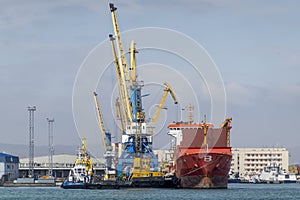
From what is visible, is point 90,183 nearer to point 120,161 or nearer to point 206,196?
point 120,161

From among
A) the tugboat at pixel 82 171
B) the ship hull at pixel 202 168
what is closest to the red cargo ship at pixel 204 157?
the ship hull at pixel 202 168

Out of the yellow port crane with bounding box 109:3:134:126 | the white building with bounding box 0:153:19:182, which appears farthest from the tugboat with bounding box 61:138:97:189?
the white building with bounding box 0:153:19:182

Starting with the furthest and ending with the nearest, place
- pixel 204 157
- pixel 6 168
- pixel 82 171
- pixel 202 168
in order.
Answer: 1. pixel 6 168
2. pixel 82 171
3. pixel 204 157
4. pixel 202 168

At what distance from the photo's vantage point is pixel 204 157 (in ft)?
395

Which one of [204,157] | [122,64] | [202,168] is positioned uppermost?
[122,64]

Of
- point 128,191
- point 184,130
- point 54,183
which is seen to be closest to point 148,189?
point 128,191

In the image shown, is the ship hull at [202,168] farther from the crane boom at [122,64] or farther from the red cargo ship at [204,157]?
the crane boom at [122,64]

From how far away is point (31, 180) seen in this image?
17238cm

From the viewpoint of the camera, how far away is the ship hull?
120 meters

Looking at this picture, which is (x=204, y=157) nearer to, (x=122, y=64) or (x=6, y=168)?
(x=122, y=64)

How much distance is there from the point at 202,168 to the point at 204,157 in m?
1.60

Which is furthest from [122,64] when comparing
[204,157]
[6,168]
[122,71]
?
[6,168]

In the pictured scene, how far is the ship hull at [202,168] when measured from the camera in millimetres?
120250

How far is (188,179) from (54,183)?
56697mm
